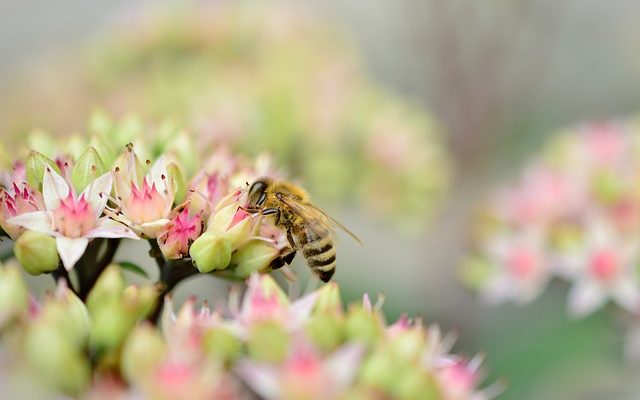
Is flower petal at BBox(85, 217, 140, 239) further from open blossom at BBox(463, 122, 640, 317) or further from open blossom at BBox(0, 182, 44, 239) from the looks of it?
open blossom at BBox(463, 122, 640, 317)

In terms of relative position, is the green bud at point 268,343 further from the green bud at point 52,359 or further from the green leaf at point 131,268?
the green leaf at point 131,268

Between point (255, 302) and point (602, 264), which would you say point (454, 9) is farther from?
point (255, 302)

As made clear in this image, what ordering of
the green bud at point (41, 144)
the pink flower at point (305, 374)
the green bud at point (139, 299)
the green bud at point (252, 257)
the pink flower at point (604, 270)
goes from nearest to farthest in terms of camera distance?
the pink flower at point (305, 374) → the green bud at point (139, 299) → the green bud at point (252, 257) → the green bud at point (41, 144) → the pink flower at point (604, 270)

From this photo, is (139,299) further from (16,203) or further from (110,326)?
(16,203)

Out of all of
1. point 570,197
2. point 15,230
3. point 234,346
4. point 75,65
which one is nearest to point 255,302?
point 234,346

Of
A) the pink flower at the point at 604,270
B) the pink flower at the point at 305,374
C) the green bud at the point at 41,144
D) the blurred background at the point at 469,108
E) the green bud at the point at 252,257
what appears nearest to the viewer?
the pink flower at the point at 305,374

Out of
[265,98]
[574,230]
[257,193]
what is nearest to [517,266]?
[574,230]

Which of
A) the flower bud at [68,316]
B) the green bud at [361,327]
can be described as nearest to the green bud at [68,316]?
the flower bud at [68,316]
